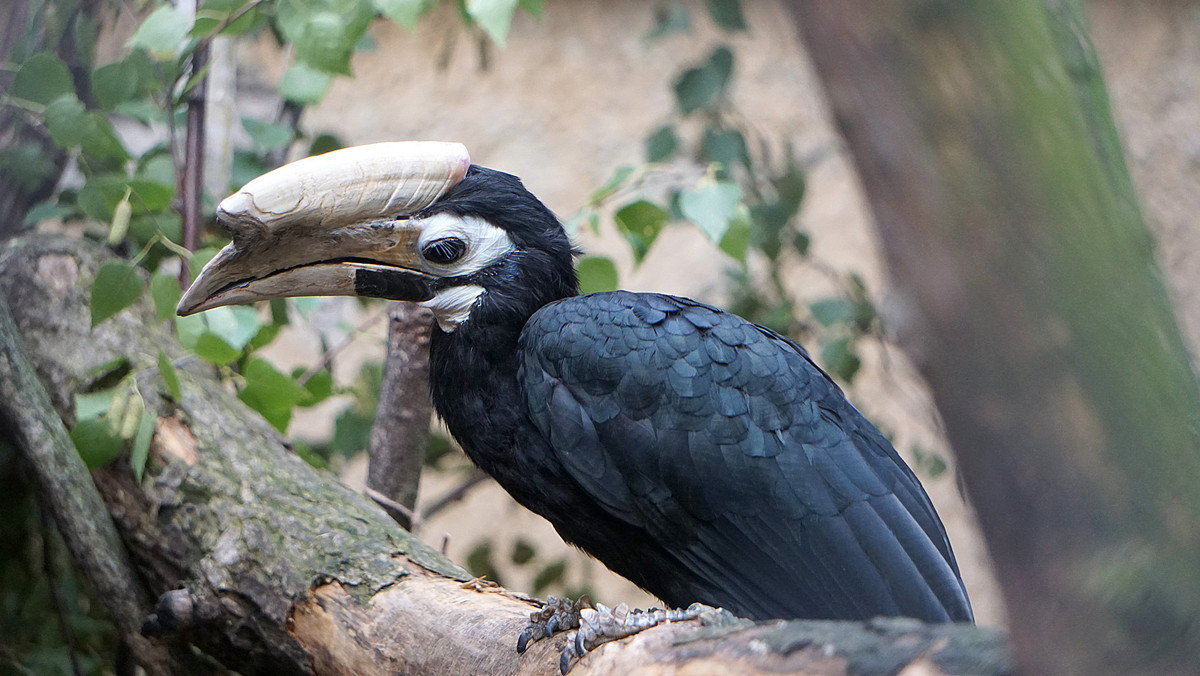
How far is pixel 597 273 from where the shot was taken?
6.29ft

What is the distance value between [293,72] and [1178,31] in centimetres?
395

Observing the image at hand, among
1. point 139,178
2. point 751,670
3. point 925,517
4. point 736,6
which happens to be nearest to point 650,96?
point 736,6

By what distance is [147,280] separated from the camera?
2174mm

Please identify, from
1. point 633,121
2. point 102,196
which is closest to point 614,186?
point 102,196

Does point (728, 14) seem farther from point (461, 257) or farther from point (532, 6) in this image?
point (461, 257)

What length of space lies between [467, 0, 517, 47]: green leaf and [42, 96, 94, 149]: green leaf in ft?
2.52

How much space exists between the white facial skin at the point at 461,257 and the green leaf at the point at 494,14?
31 cm

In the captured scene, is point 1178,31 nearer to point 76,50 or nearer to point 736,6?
point 736,6

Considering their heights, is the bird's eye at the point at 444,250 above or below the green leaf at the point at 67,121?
below

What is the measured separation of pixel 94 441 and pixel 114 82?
70 cm

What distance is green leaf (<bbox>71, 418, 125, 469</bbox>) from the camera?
5.39 feet

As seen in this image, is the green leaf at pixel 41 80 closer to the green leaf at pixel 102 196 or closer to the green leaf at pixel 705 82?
the green leaf at pixel 102 196

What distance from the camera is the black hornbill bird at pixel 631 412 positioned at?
4.61ft

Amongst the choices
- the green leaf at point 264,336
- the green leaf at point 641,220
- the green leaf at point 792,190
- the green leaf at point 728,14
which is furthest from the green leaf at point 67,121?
the green leaf at point 792,190
